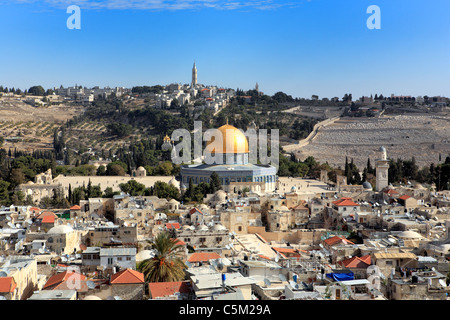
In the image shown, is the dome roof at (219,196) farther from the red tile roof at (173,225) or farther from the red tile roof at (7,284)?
the red tile roof at (7,284)

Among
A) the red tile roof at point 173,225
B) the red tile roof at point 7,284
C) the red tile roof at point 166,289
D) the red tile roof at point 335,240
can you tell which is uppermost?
the red tile roof at point 7,284

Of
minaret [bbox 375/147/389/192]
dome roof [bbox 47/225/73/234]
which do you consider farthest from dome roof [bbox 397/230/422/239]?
minaret [bbox 375/147/389/192]

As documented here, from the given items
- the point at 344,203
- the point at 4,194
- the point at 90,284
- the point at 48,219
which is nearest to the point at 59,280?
the point at 90,284

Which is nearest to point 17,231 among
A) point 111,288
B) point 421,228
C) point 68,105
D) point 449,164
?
point 111,288

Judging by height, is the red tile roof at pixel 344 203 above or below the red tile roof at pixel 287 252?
above

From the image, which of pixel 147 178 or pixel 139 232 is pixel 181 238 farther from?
pixel 147 178

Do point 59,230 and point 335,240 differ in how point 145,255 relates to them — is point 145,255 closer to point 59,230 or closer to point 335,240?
point 59,230

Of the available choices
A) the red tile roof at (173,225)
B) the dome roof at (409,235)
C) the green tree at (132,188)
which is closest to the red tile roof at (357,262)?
the dome roof at (409,235)
